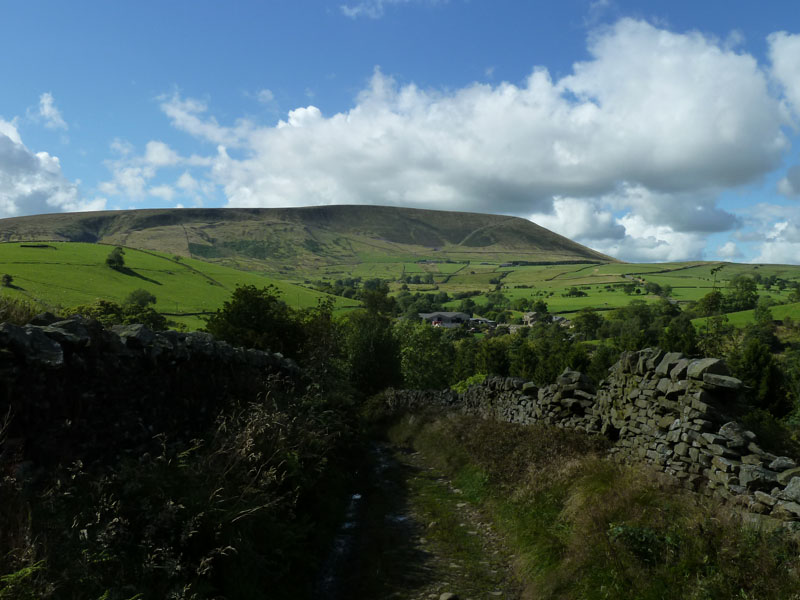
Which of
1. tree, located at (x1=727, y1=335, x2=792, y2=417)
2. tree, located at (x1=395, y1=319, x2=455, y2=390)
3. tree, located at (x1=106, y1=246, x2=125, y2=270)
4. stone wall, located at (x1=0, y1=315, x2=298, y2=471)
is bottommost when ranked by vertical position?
tree, located at (x1=395, y1=319, x2=455, y2=390)

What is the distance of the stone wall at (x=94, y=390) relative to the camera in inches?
206

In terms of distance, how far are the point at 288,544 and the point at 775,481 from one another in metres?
6.73

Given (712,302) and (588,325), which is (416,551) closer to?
(712,302)

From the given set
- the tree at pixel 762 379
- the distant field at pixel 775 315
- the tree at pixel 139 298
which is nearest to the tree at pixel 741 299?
the distant field at pixel 775 315

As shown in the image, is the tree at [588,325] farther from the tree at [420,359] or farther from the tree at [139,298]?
the tree at [139,298]

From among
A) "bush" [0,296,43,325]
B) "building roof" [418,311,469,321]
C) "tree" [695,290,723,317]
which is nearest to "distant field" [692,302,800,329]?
"tree" [695,290,723,317]

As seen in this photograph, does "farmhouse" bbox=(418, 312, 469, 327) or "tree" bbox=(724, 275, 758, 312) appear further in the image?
"farmhouse" bbox=(418, 312, 469, 327)

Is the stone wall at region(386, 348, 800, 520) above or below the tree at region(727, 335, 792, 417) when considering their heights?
above

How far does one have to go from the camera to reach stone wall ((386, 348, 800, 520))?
661cm

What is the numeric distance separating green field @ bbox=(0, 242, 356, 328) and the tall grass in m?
55.8

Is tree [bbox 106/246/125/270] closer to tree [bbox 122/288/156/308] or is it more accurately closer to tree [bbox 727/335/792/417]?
tree [bbox 122/288/156/308]

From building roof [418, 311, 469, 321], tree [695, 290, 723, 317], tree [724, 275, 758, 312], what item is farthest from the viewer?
building roof [418, 311, 469, 321]

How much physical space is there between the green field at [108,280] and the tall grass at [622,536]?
183ft

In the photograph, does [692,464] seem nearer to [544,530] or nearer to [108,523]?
[544,530]
